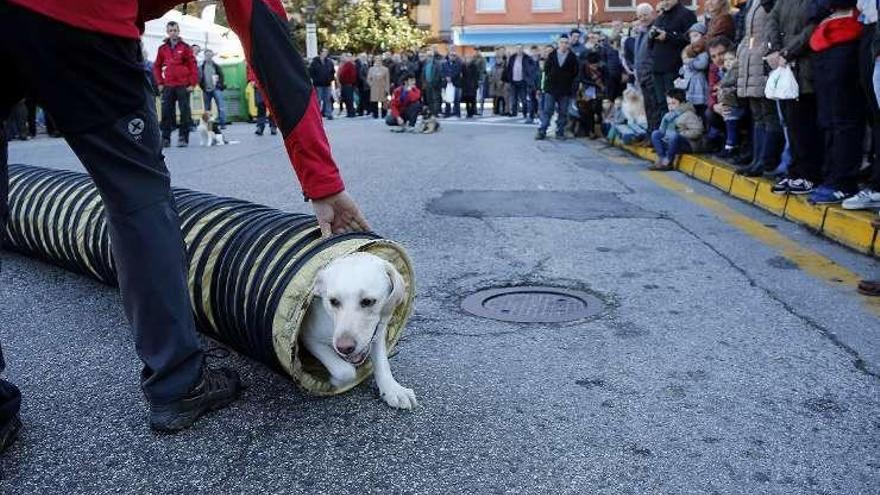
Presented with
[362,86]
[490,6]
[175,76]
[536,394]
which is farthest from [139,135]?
[490,6]

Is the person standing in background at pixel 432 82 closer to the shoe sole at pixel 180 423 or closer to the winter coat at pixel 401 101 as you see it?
the winter coat at pixel 401 101

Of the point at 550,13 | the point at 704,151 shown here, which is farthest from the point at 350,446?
the point at 550,13

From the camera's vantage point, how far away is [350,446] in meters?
2.62

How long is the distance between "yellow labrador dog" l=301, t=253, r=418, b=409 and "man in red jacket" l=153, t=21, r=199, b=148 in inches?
475

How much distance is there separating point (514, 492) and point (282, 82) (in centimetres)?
141

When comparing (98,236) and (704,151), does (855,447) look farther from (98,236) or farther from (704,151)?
(704,151)

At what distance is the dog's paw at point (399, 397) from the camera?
2879 millimetres

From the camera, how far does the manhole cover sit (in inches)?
155

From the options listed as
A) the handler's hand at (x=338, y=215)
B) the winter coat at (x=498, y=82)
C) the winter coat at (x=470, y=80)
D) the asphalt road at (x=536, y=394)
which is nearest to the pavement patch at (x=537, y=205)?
the asphalt road at (x=536, y=394)

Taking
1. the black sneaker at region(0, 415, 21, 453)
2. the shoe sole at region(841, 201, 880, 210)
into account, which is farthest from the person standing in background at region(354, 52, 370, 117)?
the black sneaker at region(0, 415, 21, 453)

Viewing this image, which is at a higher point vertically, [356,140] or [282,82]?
[282,82]

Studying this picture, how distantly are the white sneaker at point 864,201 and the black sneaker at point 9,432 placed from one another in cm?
525

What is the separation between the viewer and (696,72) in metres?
9.75

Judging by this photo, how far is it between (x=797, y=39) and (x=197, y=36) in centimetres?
1778
